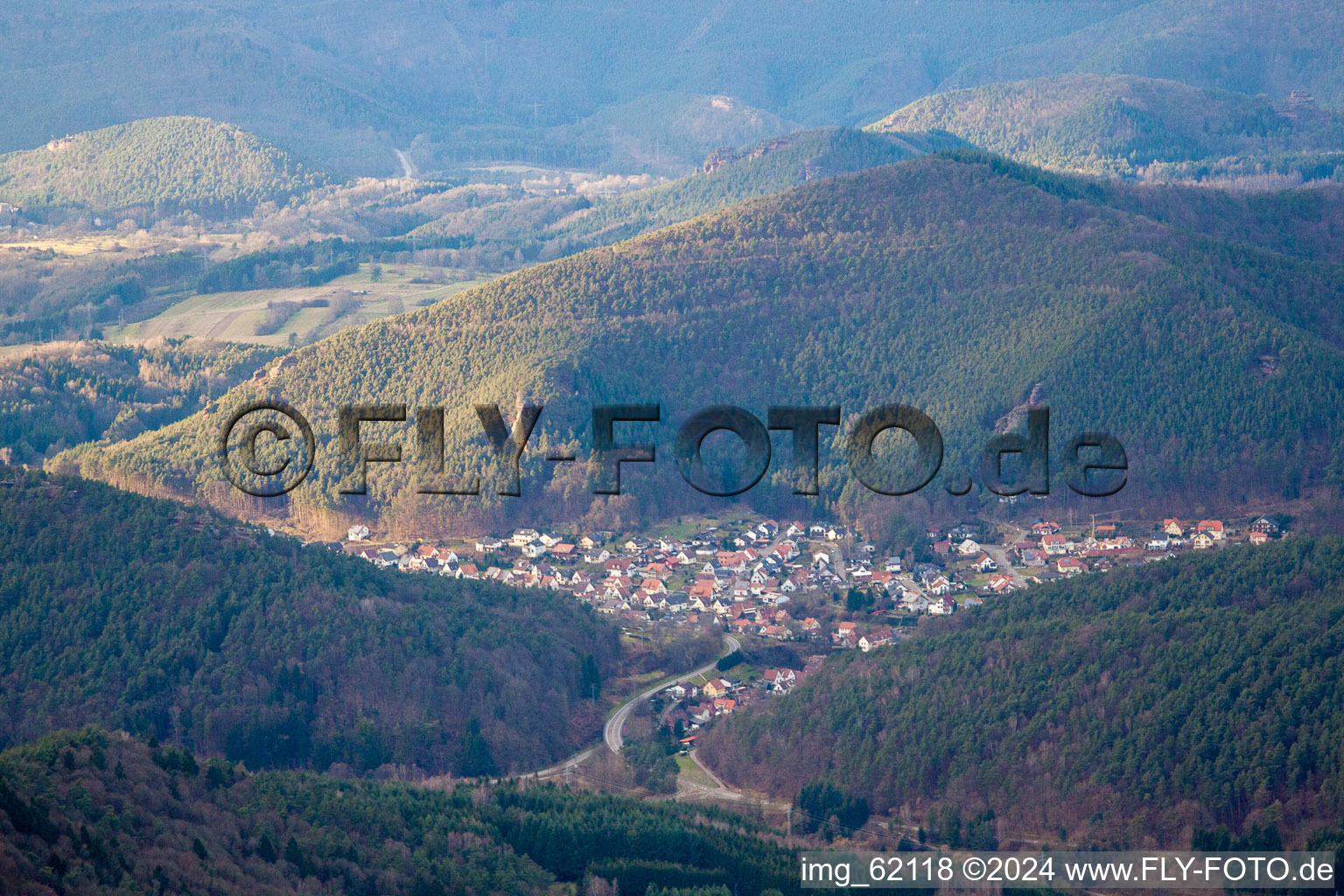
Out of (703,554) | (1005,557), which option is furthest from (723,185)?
(1005,557)

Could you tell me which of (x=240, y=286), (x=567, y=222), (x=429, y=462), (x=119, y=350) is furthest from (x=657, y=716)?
(x=567, y=222)

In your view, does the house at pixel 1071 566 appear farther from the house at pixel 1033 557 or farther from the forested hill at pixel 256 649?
the forested hill at pixel 256 649

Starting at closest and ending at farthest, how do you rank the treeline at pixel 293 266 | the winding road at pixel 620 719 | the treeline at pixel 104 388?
1. the winding road at pixel 620 719
2. the treeline at pixel 104 388
3. the treeline at pixel 293 266

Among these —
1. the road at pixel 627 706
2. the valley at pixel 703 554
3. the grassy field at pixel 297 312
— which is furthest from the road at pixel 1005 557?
the grassy field at pixel 297 312

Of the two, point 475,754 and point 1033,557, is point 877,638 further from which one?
point 475,754

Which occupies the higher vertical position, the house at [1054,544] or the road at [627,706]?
the house at [1054,544]

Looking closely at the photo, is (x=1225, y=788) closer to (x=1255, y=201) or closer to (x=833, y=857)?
(x=833, y=857)
